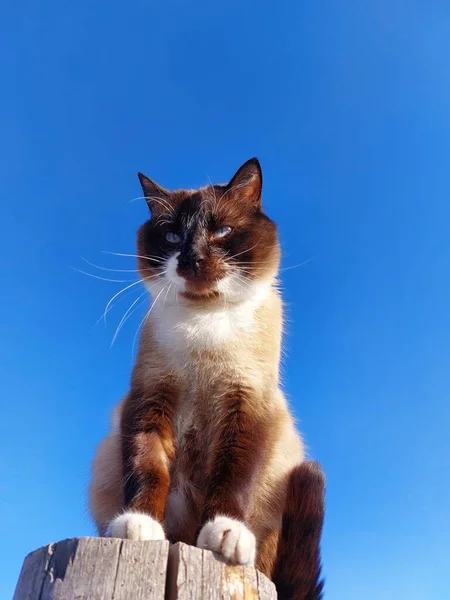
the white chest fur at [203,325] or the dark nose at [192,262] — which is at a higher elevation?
the dark nose at [192,262]

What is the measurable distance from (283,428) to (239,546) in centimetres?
152

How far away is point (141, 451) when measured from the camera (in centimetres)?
319

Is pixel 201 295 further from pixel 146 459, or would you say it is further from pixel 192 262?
pixel 146 459

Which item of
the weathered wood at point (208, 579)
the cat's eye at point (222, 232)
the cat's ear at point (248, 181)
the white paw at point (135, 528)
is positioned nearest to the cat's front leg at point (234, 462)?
the white paw at point (135, 528)

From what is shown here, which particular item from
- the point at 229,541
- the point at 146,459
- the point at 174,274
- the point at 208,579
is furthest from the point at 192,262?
the point at 208,579

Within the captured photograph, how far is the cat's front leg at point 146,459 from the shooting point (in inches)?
101

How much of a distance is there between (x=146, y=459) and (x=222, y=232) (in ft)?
5.01

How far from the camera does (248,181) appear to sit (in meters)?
4.10

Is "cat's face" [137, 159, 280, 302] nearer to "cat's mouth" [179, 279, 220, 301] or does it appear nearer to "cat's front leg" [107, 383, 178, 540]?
"cat's mouth" [179, 279, 220, 301]

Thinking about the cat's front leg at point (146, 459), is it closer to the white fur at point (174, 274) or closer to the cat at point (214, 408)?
the cat at point (214, 408)

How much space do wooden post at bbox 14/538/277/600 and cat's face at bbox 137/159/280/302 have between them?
1.88 meters

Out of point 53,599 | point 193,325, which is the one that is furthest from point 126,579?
point 193,325

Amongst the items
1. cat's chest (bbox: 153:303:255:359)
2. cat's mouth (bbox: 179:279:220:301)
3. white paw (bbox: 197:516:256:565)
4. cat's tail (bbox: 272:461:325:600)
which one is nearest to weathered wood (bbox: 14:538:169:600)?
white paw (bbox: 197:516:256:565)

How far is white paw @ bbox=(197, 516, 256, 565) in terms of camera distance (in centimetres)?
223
